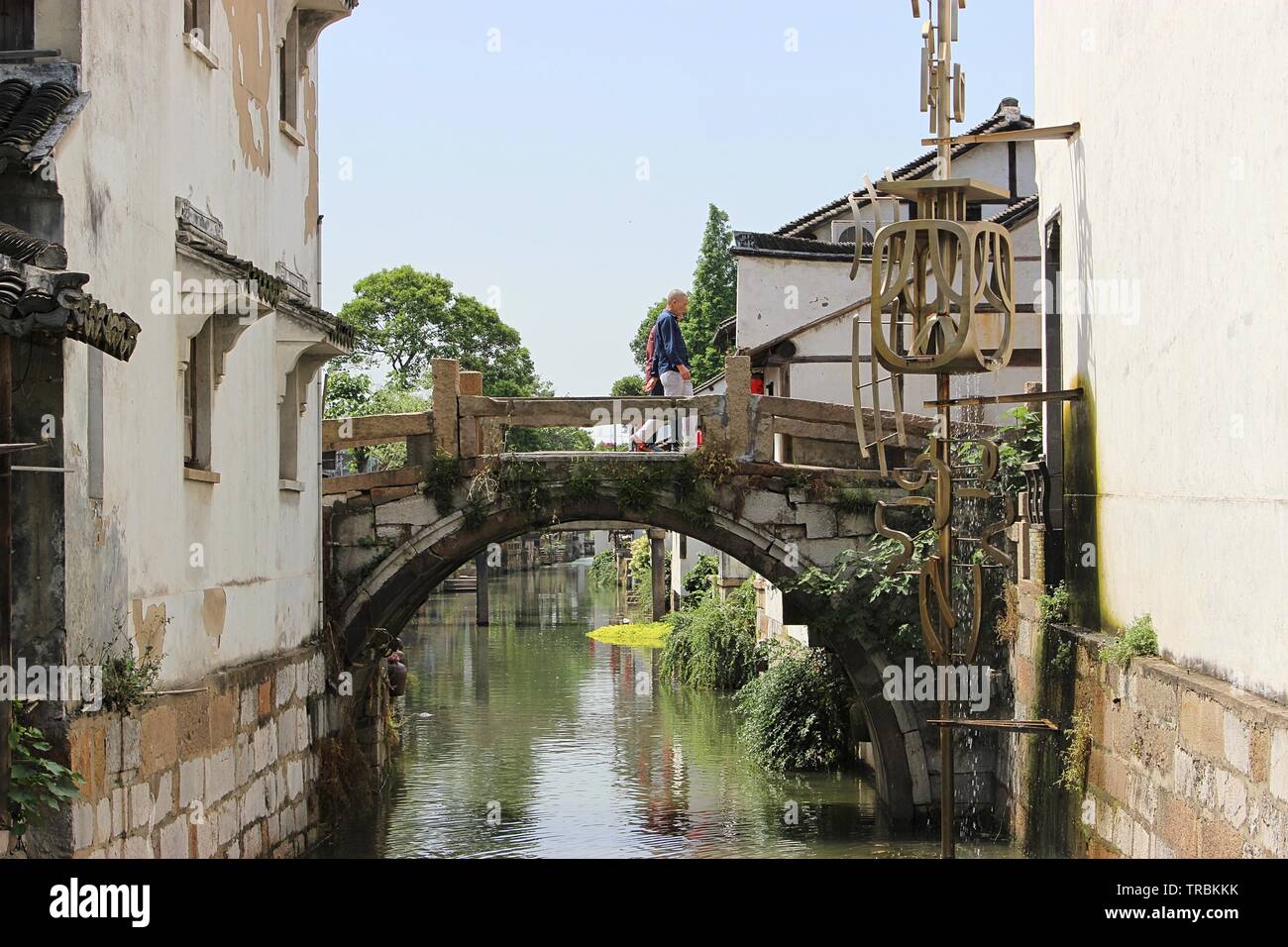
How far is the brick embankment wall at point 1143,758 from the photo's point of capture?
6.58 metres

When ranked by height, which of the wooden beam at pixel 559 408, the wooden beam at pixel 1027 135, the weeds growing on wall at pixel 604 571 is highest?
the wooden beam at pixel 1027 135

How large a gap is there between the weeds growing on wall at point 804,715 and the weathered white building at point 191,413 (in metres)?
5.95

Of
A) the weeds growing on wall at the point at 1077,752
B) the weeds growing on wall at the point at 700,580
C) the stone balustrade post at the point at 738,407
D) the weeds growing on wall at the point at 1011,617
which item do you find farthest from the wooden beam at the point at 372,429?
the weeds growing on wall at the point at 700,580

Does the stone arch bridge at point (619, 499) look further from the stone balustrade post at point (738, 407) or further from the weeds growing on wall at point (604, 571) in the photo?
the weeds growing on wall at point (604, 571)

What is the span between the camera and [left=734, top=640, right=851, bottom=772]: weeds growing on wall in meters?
18.0

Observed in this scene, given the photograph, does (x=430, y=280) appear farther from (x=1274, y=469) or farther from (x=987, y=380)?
(x=1274, y=469)

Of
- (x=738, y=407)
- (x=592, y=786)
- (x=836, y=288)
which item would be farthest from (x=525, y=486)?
(x=836, y=288)

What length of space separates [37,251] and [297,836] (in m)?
6.98

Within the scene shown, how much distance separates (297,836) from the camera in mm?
13039

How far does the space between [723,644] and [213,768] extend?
48.9 feet

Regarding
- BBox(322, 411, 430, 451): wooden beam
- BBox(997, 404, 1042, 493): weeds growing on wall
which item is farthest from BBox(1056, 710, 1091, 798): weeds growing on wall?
BBox(322, 411, 430, 451): wooden beam

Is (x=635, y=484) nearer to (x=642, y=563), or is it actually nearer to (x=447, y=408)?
(x=447, y=408)

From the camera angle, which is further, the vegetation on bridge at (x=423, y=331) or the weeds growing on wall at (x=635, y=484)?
the vegetation on bridge at (x=423, y=331)

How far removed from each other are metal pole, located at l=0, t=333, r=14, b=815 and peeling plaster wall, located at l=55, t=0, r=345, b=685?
431mm
